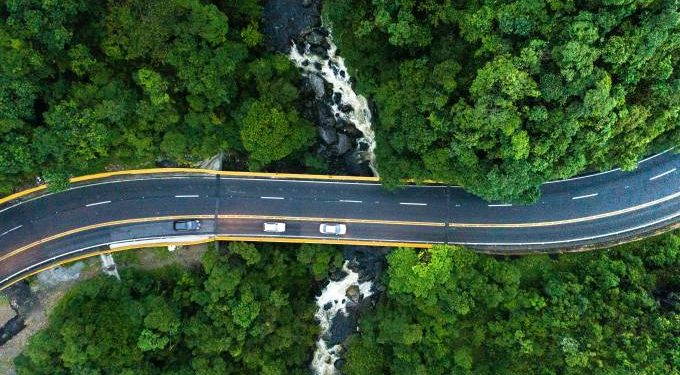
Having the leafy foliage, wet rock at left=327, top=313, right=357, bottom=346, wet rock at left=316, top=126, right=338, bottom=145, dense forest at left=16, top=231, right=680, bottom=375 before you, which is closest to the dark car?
dense forest at left=16, top=231, right=680, bottom=375

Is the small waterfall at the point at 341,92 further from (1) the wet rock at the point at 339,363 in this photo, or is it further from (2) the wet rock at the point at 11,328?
(2) the wet rock at the point at 11,328

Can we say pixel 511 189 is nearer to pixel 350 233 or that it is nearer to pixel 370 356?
pixel 350 233

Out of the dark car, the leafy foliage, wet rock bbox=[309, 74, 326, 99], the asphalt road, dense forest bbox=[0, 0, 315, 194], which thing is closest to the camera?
dense forest bbox=[0, 0, 315, 194]

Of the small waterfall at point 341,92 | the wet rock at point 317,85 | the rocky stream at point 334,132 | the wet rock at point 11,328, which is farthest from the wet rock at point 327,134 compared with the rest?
the wet rock at point 11,328

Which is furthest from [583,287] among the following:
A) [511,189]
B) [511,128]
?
[511,128]

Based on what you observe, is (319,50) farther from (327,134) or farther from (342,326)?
(342,326)

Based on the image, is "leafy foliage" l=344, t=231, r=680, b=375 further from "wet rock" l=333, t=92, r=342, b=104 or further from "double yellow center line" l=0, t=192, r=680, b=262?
"wet rock" l=333, t=92, r=342, b=104
